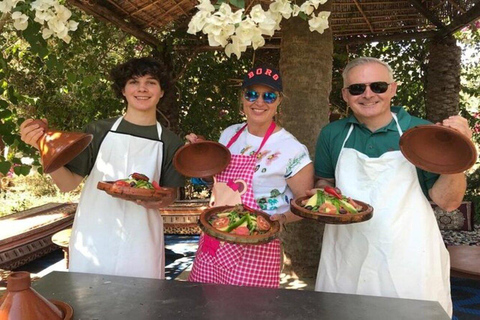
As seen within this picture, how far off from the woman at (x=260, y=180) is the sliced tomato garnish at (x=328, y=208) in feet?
1.12

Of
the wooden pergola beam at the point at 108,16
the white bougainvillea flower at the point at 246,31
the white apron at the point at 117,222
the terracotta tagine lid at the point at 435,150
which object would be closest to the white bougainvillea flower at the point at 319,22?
the white bougainvillea flower at the point at 246,31

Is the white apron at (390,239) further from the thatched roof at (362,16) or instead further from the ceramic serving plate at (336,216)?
the thatched roof at (362,16)

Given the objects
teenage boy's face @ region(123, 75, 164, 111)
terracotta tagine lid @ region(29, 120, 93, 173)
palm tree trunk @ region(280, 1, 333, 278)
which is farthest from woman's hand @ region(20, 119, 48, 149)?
palm tree trunk @ region(280, 1, 333, 278)

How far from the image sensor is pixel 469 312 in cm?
386

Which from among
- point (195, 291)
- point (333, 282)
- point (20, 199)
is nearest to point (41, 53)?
point (195, 291)

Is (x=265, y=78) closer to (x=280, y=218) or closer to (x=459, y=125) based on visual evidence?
(x=280, y=218)

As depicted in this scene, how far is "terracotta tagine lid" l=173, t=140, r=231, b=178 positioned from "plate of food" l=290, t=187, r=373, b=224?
1.70 feet

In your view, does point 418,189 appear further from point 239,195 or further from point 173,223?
point 173,223

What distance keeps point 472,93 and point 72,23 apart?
7.74 metres

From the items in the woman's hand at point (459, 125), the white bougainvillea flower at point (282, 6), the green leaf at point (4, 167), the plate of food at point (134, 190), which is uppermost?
the white bougainvillea flower at point (282, 6)

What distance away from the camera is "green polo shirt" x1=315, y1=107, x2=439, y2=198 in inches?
85.0

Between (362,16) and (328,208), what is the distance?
4.49 meters

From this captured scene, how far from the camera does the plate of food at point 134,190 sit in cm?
200

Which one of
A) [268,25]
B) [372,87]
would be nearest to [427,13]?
[372,87]
